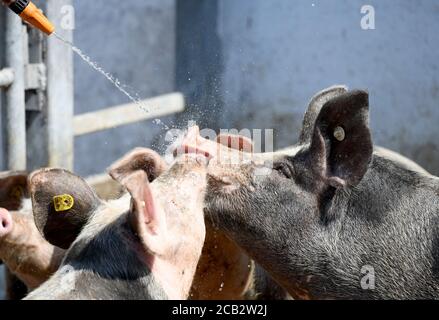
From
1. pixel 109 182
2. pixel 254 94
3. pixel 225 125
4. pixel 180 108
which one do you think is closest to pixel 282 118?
pixel 254 94

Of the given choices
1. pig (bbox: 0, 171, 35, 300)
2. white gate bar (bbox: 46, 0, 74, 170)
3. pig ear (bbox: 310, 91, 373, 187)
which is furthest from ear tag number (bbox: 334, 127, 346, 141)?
white gate bar (bbox: 46, 0, 74, 170)

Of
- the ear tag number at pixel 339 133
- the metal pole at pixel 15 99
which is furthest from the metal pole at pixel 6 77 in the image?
the ear tag number at pixel 339 133

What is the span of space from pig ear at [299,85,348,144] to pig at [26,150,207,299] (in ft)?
2.28

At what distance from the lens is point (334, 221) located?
11.6 feet

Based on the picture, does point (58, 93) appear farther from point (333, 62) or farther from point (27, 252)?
point (333, 62)

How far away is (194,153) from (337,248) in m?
0.70

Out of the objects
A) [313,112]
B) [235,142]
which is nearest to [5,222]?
[235,142]

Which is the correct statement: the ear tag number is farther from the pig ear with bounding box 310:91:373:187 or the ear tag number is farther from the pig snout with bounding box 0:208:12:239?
the pig snout with bounding box 0:208:12:239

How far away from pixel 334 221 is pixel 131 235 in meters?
1.05

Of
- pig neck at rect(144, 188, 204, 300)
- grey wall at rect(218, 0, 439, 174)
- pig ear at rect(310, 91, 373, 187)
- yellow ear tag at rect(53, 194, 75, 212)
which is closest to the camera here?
pig neck at rect(144, 188, 204, 300)

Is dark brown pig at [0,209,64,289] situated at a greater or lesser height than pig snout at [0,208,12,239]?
lesser

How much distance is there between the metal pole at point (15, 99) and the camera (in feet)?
15.7

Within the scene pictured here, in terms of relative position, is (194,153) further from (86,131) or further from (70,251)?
(86,131)

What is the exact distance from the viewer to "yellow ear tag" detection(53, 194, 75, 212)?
3.04 m
